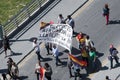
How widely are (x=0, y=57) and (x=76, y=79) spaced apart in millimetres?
6116

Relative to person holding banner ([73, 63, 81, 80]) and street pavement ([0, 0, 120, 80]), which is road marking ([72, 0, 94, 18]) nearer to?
street pavement ([0, 0, 120, 80])

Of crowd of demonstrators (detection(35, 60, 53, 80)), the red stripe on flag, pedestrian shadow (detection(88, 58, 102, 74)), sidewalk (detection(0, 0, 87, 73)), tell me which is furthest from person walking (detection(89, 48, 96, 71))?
sidewalk (detection(0, 0, 87, 73))

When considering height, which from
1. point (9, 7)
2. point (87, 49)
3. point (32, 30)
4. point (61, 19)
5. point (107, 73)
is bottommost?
point (107, 73)

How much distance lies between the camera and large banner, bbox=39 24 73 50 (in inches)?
1346

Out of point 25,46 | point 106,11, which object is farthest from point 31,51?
point 106,11

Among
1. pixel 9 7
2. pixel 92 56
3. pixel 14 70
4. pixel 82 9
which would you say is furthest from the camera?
pixel 9 7

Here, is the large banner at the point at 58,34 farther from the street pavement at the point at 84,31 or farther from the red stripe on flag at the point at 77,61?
the street pavement at the point at 84,31

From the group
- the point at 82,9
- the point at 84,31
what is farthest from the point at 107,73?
the point at 82,9

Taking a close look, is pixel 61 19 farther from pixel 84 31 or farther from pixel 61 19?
pixel 84 31

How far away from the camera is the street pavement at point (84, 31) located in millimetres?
34406

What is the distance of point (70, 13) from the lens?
40219 millimetres

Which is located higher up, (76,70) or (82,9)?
(82,9)

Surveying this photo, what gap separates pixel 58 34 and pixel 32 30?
463 cm

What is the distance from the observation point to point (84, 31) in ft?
125
